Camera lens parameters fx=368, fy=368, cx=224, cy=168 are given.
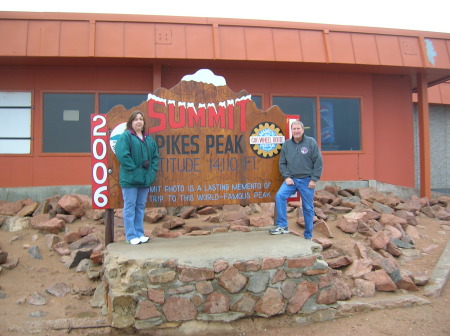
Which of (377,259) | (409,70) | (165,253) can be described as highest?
(409,70)

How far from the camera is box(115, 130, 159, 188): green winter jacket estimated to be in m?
4.21

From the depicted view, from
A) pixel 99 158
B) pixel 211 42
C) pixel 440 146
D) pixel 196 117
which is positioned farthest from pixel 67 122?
pixel 440 146

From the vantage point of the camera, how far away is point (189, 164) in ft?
16.2

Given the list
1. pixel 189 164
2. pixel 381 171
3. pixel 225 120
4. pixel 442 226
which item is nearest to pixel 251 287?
pixel 189 164

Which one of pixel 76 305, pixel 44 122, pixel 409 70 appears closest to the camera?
pixel 76 305

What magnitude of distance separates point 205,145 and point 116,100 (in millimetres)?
4253

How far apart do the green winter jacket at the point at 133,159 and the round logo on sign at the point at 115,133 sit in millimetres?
293

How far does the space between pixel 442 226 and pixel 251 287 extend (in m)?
5.28

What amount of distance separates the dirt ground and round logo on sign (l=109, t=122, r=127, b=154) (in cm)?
183

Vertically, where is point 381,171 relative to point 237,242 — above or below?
above

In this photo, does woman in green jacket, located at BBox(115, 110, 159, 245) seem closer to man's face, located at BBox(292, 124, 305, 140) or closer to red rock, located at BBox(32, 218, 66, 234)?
man's face, located at BBox(292, 124, 305, 140)

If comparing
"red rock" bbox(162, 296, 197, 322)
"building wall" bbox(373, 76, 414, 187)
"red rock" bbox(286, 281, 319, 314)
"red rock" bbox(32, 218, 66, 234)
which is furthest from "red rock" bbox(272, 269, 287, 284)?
"building wall" bbox(373, 76, 414, 187)

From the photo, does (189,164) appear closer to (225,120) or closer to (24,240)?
(225,120)

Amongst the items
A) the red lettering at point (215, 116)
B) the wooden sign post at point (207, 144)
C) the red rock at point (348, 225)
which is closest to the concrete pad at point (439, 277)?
the red rock at point (348, 225)
